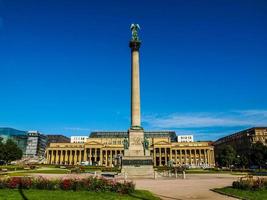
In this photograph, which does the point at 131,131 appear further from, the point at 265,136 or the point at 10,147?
the point at 265,136

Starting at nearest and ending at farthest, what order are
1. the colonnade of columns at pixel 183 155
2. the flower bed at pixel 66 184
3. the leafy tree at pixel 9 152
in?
1. the flower bed at pixel 66 184
2. the leafy tree at pixel 9 152
3. the colonnade of columns at pixel 183 155

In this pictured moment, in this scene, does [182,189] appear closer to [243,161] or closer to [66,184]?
[66,184]

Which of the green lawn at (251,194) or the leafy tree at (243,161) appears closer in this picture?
the green lawn at (251,194)

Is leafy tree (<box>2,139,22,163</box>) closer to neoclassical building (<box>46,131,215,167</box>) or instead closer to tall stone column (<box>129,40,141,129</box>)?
neoclassical building (<box>46,131,215,167</box>)

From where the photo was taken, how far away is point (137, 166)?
52188mm

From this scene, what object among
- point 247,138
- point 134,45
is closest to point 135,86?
point 134,45

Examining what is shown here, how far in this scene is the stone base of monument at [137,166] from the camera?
51.7 metres

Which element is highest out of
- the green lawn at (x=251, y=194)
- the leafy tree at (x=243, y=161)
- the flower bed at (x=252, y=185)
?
the leafy tree at (x=243, y=161)

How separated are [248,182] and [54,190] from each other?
17.9 metres

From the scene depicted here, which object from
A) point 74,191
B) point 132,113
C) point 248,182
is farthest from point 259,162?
point 74,191

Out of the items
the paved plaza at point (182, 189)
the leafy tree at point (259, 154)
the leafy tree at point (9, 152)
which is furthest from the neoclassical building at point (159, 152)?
the paved plaza at point (182, 189)

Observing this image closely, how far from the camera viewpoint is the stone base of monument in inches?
2035

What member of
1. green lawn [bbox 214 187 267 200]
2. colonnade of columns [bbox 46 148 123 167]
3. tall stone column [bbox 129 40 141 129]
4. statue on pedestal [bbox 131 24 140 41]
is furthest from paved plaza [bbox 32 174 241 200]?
colonnade of columns [bbox 46 148 123 167]

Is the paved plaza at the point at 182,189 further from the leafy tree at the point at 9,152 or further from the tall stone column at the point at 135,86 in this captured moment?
the leafy tree at the point at 9,152
